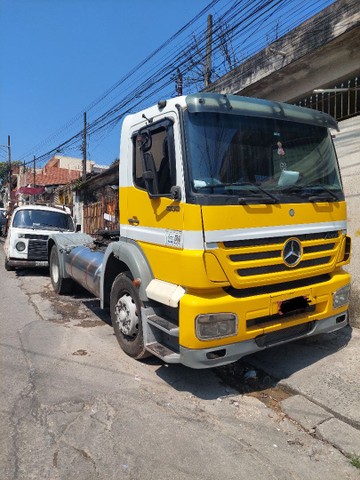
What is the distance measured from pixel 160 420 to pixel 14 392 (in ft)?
4.88

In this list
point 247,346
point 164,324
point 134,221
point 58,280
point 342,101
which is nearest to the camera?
point 247,346

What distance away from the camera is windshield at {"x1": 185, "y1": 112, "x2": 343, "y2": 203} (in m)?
3.45

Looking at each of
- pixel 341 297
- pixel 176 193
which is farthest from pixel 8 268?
pixel 341 297

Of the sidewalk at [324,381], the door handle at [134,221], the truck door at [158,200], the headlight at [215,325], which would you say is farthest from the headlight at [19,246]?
the headlight at [215,325]

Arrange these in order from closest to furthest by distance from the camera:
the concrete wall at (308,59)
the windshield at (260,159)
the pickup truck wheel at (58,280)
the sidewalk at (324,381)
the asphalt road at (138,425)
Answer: the asphalt road at (138,425) < the sidewalk at (324,381) < the windshield at (260,159) < the concrete wall at (308,59) < the pickup truck wheel at (58,280)

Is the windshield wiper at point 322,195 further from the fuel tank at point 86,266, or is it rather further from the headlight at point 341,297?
the fuel tank at point 86,266

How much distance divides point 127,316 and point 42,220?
7.12 meters

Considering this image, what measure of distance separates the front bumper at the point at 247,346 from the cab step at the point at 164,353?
0.10 meters

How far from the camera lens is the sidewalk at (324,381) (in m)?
3.18

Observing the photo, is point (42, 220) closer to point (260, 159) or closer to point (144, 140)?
point (144, 140)

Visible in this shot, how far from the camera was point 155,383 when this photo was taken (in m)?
3.97

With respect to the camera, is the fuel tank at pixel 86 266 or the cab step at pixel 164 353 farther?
the fuel tank at pixel 86 266

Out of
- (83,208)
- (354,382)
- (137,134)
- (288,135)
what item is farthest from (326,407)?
(83,208)

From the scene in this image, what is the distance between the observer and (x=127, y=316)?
4395 mm
